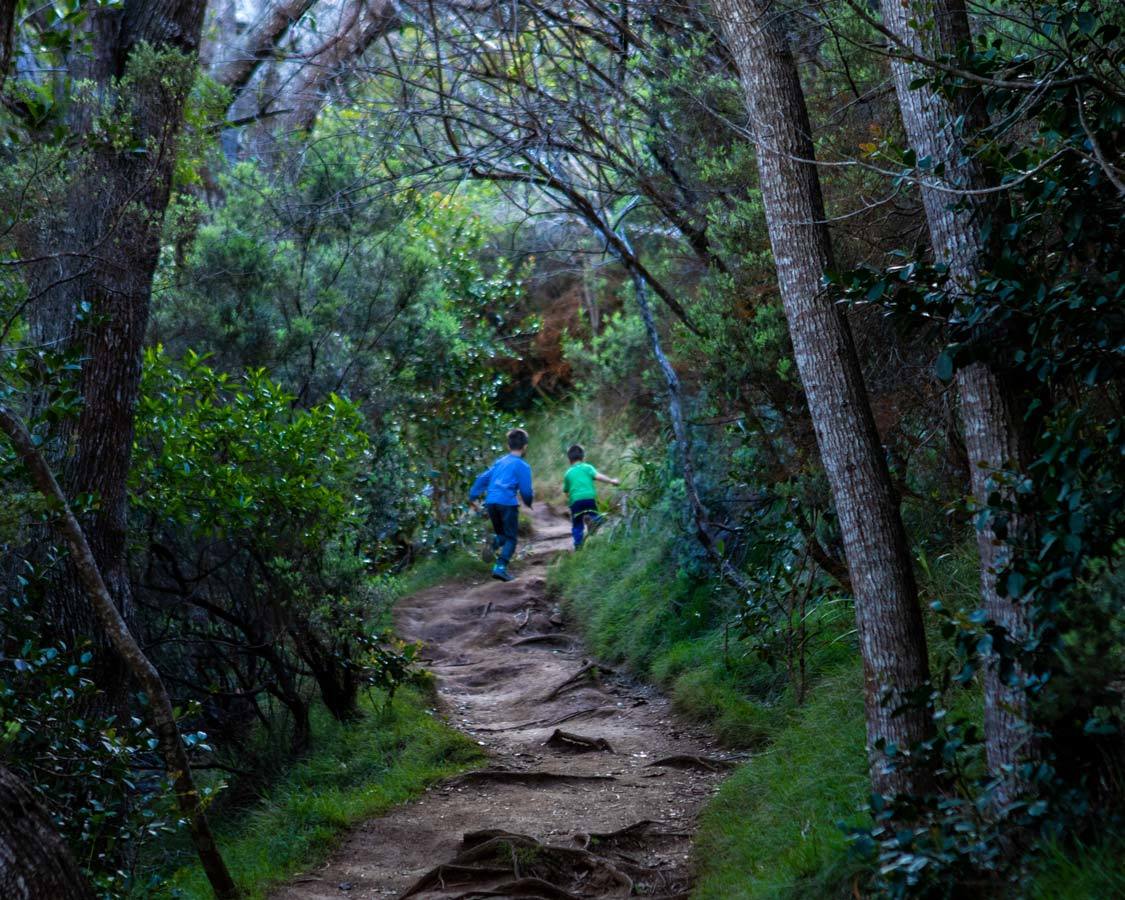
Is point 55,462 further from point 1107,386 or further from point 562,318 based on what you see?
point 562,318

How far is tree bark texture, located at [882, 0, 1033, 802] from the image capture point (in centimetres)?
411

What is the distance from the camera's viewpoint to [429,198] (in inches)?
558

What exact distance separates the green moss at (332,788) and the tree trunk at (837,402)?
11.8ft

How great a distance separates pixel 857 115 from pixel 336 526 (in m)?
4.97

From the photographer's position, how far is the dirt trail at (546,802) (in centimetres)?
593

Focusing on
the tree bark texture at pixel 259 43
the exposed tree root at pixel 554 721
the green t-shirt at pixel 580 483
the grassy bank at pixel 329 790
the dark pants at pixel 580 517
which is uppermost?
the tree bark texture at pixel 259 43

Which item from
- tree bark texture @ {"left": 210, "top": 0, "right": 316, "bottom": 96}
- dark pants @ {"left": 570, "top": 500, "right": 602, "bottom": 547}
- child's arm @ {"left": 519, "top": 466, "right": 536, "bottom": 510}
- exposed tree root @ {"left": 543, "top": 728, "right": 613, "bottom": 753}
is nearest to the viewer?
exposed tree root @ {"left": 543, "top": 728, "right": 613, "bottom": 753}

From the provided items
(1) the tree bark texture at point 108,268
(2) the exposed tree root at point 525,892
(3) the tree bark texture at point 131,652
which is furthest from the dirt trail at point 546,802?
(1) the tree bark texture at point 108,268

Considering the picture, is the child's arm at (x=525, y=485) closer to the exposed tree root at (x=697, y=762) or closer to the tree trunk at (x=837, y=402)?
the exposed tree root at (x=697, y=762)

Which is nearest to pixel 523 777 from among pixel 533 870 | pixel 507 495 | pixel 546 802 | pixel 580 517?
pixel 546 802

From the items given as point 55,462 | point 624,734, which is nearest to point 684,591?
point 624,734

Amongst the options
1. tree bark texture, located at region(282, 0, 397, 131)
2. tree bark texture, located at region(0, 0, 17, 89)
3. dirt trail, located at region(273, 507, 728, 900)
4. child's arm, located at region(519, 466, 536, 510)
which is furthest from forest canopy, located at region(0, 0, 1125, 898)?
child's arm, located at region(519, 466, 536, 510)

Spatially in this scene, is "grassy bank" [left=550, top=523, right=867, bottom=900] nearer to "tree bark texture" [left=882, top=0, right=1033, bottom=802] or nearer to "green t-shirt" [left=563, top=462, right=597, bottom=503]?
"tree bark texture" [left=882, top=0, right=1033, bottom=802]

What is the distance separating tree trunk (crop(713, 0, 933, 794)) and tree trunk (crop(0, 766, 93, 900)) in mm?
3203
